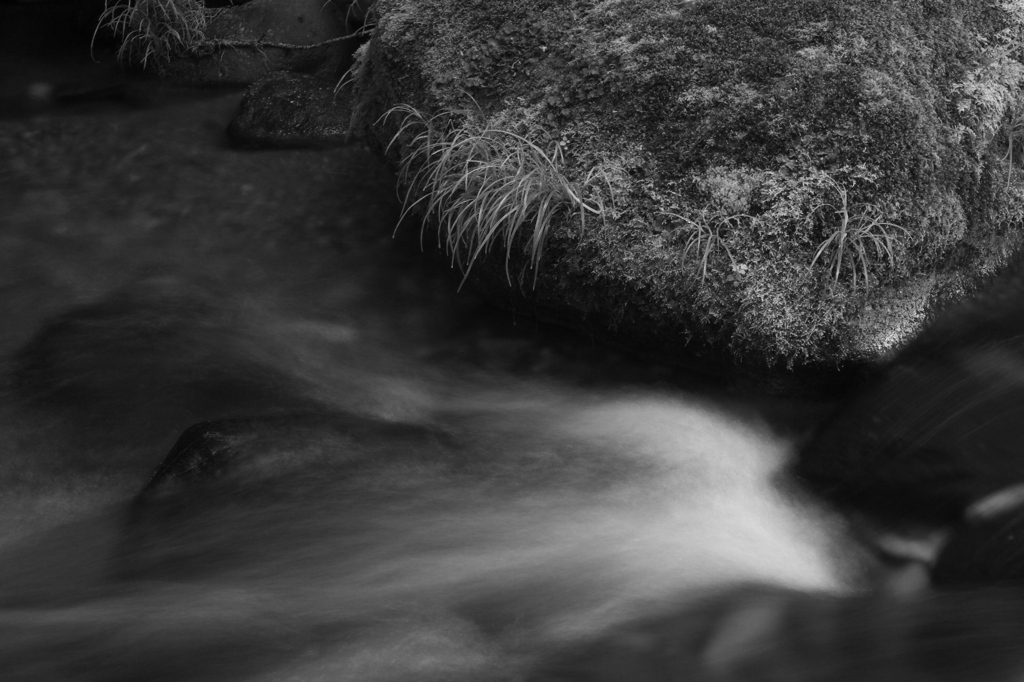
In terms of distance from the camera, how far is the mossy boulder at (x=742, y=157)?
3.64 metres

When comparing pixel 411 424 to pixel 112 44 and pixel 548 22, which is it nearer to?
pixel 548 22

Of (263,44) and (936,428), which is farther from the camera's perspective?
(263,44)

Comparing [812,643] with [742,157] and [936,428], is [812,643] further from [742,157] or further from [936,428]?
[742,157]

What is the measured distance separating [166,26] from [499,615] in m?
5.20

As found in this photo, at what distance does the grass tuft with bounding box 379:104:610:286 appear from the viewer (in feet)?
12.6

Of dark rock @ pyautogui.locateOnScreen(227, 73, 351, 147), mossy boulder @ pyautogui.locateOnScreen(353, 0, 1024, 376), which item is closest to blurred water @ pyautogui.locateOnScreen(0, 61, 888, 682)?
mossy boulder @ pyautogui.locateOnScreen(353, 0, 1024, 376)

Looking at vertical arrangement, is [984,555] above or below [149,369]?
above

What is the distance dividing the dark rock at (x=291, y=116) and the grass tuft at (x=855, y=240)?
10.3 ft

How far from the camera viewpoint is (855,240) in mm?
3605

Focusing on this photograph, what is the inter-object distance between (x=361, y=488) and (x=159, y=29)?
4.53m

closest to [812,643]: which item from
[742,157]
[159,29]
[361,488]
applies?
[361,488]

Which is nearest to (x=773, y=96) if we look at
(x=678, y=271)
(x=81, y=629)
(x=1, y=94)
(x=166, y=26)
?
(x=678, y=271)

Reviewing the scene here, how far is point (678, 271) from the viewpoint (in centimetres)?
369

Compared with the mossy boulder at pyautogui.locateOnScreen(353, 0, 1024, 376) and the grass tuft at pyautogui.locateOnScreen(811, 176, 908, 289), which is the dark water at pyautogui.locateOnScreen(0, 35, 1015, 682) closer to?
the mossy boulder at pyautogui.locateOnScreen(353, 0, 1024, 376)
